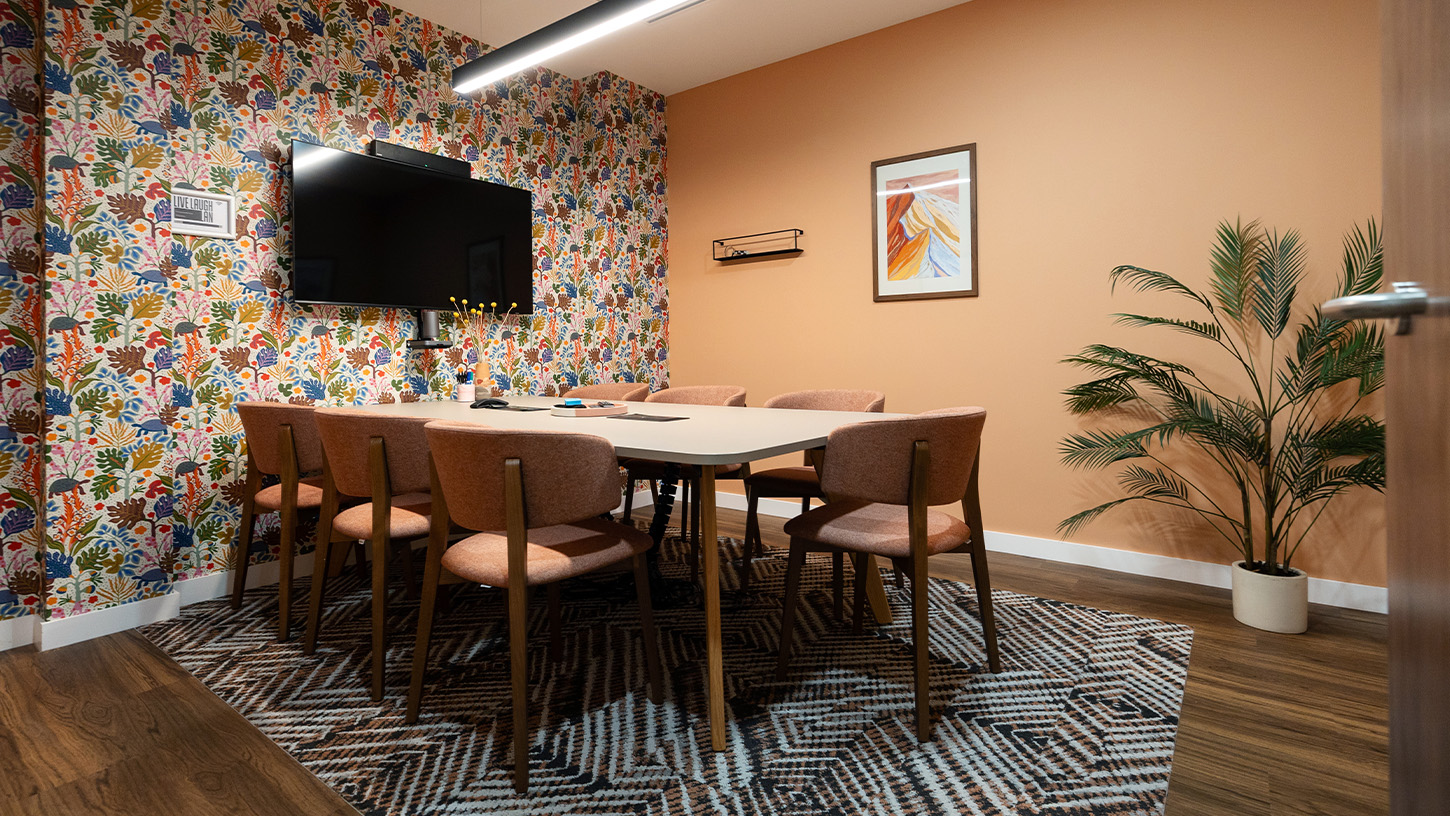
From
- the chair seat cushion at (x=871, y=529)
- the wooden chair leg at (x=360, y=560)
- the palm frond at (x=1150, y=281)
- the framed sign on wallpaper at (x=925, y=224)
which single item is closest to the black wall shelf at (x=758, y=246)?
the framed sign on wallpaper at (x=925, y=224)

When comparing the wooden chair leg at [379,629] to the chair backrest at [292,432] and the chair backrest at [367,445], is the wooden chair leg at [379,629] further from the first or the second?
the chair backrest at [292,432]

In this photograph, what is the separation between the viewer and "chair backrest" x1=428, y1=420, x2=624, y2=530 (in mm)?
1569

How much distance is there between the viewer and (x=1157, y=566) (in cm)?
315

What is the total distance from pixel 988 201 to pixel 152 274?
3736mm

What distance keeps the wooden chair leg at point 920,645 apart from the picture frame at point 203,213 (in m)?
3.06

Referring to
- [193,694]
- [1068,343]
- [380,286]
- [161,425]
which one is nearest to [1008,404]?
[1068,343]

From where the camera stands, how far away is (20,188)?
253 centimetres

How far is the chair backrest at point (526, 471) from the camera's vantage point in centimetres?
157

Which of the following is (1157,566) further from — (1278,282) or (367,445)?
(367,445)

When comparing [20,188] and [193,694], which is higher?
[20,188]

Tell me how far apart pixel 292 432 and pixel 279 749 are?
42.7 inches

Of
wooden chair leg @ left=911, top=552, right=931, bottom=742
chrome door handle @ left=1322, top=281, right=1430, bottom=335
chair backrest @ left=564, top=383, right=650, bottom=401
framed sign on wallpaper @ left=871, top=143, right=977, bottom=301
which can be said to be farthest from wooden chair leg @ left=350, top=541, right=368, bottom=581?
chrome door handle @ left=1322, top=281, right=1430, bottom=335

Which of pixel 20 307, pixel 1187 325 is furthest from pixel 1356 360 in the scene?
pixel 20 307

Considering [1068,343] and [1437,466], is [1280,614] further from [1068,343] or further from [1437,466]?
[1437,466]
